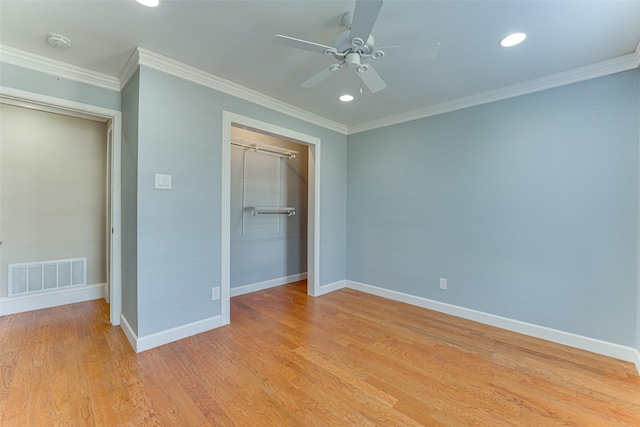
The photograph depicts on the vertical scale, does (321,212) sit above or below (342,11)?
below

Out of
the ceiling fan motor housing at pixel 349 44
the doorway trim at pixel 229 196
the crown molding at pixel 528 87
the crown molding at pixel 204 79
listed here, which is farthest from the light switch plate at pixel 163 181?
the crown molding at pixel 528 87

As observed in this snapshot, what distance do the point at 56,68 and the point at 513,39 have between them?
12.4 feet

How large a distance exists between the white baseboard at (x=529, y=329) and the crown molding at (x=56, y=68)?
3980mm

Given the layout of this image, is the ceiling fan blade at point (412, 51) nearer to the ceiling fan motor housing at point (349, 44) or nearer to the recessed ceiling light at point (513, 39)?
the ceiling fan motor housing at point (349, 44)

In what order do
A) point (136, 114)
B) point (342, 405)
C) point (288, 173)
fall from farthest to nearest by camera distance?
point (288, 173)
point (136, 114)
point (342, 405)

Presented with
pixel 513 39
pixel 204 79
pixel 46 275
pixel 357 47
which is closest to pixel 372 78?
pixel 357 47

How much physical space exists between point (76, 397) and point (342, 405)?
1.71 meters

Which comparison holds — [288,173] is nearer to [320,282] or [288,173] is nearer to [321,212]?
[321,212]

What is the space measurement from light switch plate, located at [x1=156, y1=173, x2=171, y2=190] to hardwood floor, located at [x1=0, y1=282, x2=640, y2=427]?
140 cm

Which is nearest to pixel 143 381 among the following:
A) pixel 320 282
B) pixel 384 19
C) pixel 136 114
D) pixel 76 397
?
pixel 76 397

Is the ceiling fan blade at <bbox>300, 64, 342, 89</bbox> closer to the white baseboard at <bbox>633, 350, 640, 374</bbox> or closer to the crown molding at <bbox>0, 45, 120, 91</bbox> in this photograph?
the crown molding at <bbox>0, 45, 120, 91</bbox>

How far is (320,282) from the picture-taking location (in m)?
3.94

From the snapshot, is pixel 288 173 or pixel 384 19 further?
pixel 288 173

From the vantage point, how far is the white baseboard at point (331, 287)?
3.96 m
